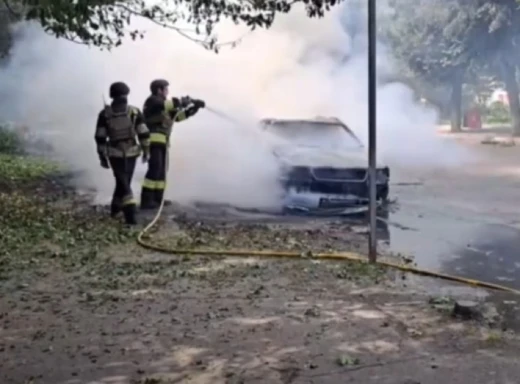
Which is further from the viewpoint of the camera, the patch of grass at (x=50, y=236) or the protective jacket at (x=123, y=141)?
the protective jacket at (x=123, y=141)

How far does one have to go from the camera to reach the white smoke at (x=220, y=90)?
13055 millimetres

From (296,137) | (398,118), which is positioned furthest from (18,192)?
(398,118)

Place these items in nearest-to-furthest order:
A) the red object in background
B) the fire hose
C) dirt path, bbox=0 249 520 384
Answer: dirt path, bbox=0 249 520 384 < the fire hose < the red object in background

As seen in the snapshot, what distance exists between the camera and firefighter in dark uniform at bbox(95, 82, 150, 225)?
9.20 metres

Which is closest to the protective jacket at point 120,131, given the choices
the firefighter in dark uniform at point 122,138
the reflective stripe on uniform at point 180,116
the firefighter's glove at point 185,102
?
the firefighter in dark uniform at point 122,138

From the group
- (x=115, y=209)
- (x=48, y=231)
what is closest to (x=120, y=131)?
(x=115, y=209)

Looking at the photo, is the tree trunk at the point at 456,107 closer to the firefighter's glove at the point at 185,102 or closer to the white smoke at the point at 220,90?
the white smoke at the point at 220,90

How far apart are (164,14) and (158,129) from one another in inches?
59.0

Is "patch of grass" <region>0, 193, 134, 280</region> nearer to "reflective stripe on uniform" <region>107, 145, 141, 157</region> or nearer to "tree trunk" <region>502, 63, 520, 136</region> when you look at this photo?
"reflective stripe on uniform" <region>107, 145, 141, 157</region>

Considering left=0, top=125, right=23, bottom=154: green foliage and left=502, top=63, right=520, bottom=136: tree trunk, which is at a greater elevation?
left=502, top=63, right=520, bottom=136: tree trunk

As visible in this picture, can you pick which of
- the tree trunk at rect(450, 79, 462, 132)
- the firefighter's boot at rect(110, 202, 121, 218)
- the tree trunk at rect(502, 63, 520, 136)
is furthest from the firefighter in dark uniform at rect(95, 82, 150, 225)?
the tree trunk at rect(450, 79, 462, 132)

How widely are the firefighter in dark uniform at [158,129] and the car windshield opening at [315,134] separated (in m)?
2.59

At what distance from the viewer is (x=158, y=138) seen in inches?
407

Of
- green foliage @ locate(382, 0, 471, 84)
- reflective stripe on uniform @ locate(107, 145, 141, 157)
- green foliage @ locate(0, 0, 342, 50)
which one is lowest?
reflective stripe on uniform @ locate(107, 145, 141, 157)
